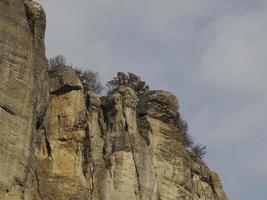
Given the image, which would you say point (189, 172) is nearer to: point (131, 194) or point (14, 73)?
point (131, 194)

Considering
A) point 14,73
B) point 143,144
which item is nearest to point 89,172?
point 143,144

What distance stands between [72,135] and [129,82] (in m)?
22.0

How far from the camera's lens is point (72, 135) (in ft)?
119

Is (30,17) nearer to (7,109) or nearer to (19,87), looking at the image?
(19,87)

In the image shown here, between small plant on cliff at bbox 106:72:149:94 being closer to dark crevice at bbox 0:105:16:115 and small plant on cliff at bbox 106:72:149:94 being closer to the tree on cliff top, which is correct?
the tree on cliff top

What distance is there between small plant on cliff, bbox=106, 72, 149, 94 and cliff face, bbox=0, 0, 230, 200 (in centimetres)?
1121

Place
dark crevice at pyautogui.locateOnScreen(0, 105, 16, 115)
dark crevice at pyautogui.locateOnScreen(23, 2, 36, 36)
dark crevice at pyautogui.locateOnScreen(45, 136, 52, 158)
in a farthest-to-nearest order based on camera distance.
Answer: dark crevice at pyautogui.locateOnScreen(45, 136, 52, 158)
dark crevice at pyautogui.locateOnScreen(23, 2, 36, 36)
dark crevice at pyautogui.locateOnScreen(0, 105, 16, 115)

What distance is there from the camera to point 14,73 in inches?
1228

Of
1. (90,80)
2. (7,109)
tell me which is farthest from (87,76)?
(7,109)

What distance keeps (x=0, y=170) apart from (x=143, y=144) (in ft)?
40.4

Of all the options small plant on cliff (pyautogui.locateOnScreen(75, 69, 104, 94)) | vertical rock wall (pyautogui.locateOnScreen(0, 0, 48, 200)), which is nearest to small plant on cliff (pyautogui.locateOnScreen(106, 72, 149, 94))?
small plant on cliff (pyautogui.locateOnScreen(75, 69, 104, 94))

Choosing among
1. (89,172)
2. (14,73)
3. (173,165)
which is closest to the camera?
(14,73)

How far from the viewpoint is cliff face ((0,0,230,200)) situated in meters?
30.7

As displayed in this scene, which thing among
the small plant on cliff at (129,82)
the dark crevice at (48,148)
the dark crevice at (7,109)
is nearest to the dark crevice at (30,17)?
the dark crevice at (7,109)
